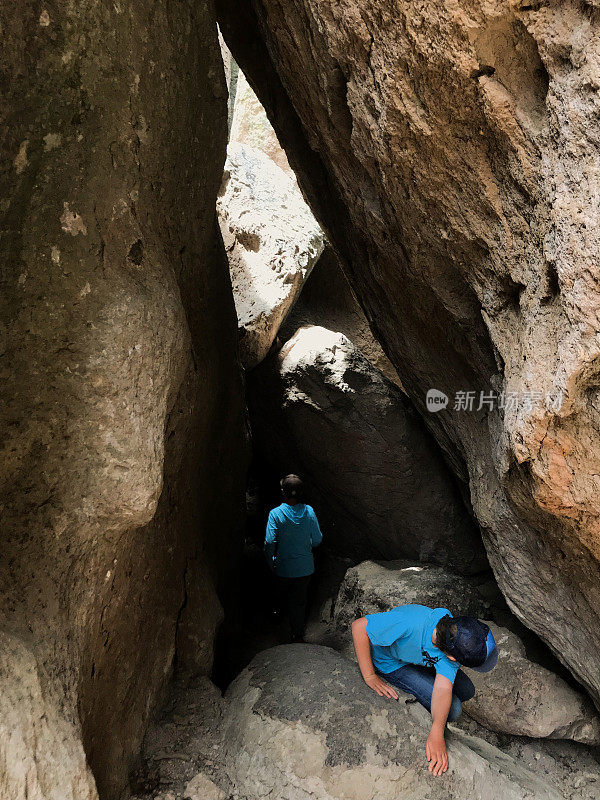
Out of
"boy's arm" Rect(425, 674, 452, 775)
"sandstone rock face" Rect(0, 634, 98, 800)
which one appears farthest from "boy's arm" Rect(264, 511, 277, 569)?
"sandstone rock face" Rect(0, 634, 98, 800)

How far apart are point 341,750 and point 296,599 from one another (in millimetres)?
1807

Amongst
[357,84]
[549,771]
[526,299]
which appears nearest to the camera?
[526,299]

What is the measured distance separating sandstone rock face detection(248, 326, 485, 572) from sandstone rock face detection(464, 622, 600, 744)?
108 cm

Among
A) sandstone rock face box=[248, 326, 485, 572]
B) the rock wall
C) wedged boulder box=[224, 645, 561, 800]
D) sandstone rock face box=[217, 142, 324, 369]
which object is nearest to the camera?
the rock wall

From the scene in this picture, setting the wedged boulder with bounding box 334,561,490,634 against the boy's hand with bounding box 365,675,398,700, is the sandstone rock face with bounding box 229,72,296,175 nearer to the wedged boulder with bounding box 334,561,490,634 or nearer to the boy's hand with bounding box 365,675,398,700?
the wedged boulder with bounding box 334,561,490,634

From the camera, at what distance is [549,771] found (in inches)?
117

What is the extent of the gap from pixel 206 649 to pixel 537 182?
94.5 inches

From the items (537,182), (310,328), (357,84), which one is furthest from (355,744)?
(310,328)

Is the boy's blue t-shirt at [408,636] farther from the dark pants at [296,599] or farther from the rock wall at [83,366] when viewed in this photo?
the dark pants at [296,599]

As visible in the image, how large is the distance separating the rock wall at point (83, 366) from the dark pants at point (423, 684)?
1017mm

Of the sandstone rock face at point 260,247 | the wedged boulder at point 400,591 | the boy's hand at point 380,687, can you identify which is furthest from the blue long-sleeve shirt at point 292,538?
the boy's hand at point 380,687

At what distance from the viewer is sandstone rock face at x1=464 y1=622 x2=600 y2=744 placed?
9.92 ft

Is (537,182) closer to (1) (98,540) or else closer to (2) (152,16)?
(2) (152,16)

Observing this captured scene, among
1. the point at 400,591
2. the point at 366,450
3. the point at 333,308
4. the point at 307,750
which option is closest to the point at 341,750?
the point at 307,750
